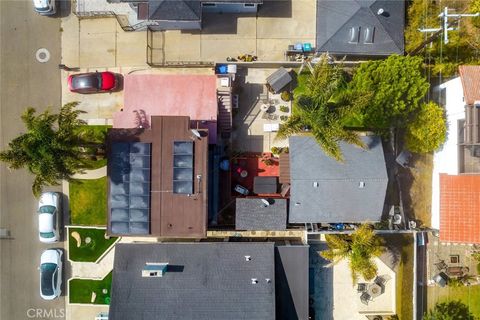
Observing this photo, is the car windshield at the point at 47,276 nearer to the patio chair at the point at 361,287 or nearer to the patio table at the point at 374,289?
the patio chair at the point at 361,287

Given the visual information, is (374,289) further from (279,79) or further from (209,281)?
(279,79)

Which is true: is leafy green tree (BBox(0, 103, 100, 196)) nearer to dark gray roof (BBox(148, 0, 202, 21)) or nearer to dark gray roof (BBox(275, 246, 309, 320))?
dark gray roof (BBox(148, 0, 202, 21))

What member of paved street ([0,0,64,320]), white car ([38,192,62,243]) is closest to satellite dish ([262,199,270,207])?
white car ([38,192,62,243])

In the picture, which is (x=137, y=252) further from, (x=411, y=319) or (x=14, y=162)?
(x=411, y=319)

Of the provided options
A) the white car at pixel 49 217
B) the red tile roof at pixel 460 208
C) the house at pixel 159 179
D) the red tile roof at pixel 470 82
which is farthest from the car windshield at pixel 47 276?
the red tile roof at pixel 470 82

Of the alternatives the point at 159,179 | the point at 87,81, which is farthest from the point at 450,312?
the point at 87,81

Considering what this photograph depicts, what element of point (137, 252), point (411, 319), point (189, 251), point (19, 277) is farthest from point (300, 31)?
point (19, 277)
